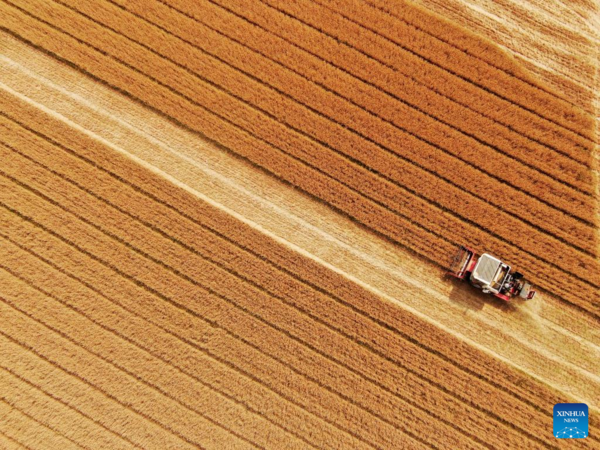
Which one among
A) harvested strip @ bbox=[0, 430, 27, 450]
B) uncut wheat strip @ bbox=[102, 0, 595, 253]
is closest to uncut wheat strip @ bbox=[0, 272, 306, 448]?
harvested strip @ bbox=[0, 430, 27, 450]

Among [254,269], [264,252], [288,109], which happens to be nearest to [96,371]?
[254,269]

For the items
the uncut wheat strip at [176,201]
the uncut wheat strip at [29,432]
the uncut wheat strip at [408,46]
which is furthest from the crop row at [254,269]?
the uncut wheat strip at [408,46]

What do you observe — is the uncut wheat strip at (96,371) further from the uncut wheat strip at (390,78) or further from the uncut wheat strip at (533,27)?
the uncut wheat strip at (533,27)

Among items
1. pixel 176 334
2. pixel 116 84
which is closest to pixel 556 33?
pixel 116 84

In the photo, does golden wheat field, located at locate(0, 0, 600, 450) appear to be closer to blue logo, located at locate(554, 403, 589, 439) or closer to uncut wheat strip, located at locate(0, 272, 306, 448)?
uncut wheat strip, located at locate(0, 272, 306, 448)

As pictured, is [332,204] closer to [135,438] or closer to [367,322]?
[367,322]

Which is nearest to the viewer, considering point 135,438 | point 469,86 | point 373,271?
point 135,438
